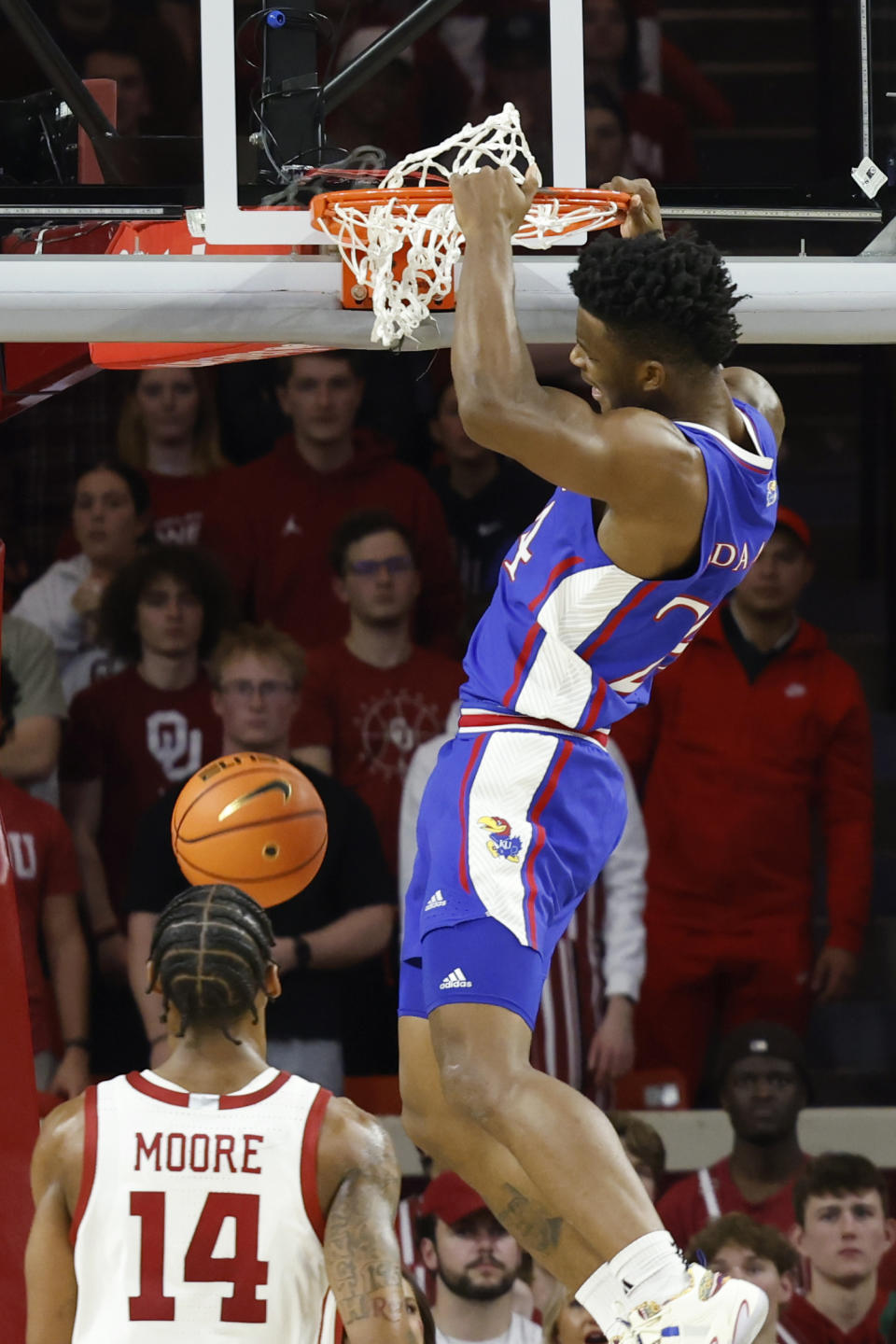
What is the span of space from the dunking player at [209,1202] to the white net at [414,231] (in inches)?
48.8

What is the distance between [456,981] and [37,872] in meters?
3.32

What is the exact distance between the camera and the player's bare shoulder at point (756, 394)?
356 cm

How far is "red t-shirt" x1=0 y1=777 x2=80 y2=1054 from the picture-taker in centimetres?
618

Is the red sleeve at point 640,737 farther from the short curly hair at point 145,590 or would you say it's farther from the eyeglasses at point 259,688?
the short curly hair at point 145,590

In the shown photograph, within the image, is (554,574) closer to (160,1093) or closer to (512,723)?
(512,723)

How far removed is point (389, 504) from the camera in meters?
6.77

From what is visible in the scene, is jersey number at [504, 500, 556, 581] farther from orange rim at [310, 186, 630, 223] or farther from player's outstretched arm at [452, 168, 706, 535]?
orange rim at [310, 186, 630, 223]

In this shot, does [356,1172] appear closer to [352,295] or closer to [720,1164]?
[352,295]

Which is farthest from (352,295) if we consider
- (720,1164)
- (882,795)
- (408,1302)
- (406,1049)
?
(882,795)

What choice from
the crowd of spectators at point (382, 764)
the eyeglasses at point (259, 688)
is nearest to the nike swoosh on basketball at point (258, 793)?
the crowd of spectators at point (382, 764)

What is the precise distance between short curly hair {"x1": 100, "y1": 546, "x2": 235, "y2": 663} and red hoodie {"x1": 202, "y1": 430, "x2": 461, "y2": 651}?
0.14m

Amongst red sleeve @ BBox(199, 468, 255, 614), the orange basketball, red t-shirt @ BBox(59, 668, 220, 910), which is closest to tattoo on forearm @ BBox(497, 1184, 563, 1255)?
the orange basketball

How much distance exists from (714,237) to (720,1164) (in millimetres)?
2929

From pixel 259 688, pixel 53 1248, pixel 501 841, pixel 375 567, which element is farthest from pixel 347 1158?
pixel 375 567
